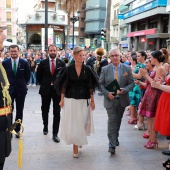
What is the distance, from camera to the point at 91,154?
16.2 ft

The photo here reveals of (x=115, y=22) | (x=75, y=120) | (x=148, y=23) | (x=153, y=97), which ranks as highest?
(x=115, y=22)

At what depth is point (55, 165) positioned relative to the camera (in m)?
4.46

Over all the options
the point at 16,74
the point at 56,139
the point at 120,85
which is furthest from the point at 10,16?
the point at 120,85

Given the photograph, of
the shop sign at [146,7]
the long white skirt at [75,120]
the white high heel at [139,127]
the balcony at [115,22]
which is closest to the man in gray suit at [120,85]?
the long white skirt at [75,120]

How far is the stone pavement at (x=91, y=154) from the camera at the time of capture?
444cm

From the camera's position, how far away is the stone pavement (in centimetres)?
444

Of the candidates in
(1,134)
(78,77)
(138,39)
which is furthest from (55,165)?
(138,39)

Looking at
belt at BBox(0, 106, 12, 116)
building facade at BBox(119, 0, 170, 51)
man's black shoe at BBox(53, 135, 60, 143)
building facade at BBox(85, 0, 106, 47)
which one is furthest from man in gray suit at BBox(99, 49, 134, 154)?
Answer: building facade at BBox(85, 0, 106, 47)

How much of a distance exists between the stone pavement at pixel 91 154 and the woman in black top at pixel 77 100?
33 centimetres

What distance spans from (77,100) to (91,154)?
1007 mm

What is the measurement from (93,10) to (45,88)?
210 ft

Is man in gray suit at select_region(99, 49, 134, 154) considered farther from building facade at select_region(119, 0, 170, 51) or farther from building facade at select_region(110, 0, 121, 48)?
building facade at select_region(110, 0, 121, 48)

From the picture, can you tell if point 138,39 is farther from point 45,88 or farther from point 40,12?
point 45,88

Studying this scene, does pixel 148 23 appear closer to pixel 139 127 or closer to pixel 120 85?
pixel 139 127
